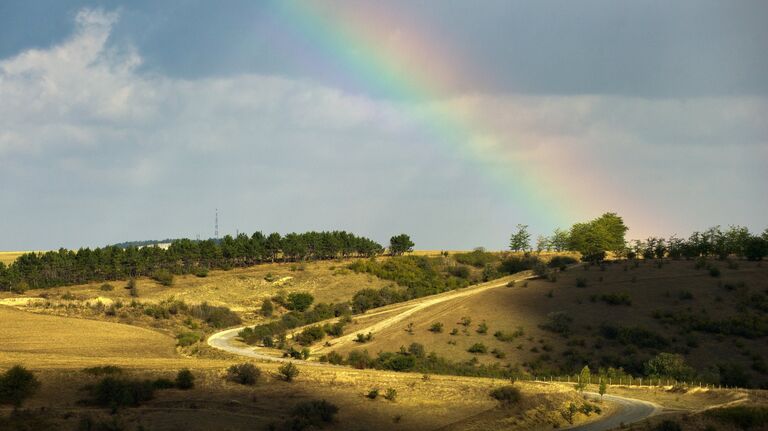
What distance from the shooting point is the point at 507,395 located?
147 feet

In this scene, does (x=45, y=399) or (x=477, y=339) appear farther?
(x=477, y=339)

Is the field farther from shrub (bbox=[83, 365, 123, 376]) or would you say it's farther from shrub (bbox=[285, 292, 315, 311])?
shrub (bbox=[285, 292, 315, 311])

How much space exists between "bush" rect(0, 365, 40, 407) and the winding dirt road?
27.0 metres

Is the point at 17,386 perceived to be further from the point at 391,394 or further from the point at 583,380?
the point at 583,380

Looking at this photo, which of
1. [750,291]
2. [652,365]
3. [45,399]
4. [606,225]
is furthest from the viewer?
[606,225]

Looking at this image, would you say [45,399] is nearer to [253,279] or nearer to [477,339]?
[477,339]

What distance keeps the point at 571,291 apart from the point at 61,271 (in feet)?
318

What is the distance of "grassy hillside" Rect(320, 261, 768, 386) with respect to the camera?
2739 inches

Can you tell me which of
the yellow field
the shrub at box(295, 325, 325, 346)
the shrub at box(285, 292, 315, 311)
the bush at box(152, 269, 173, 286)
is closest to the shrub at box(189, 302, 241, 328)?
the shrub at box(285, 292, 315, 311)

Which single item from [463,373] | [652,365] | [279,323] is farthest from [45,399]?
[279,323]

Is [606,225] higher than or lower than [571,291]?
higher

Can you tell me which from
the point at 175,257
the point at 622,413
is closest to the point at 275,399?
the point at 622,413

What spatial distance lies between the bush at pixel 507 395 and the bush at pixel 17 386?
2738 centimetres

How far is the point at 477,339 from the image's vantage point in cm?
7925
